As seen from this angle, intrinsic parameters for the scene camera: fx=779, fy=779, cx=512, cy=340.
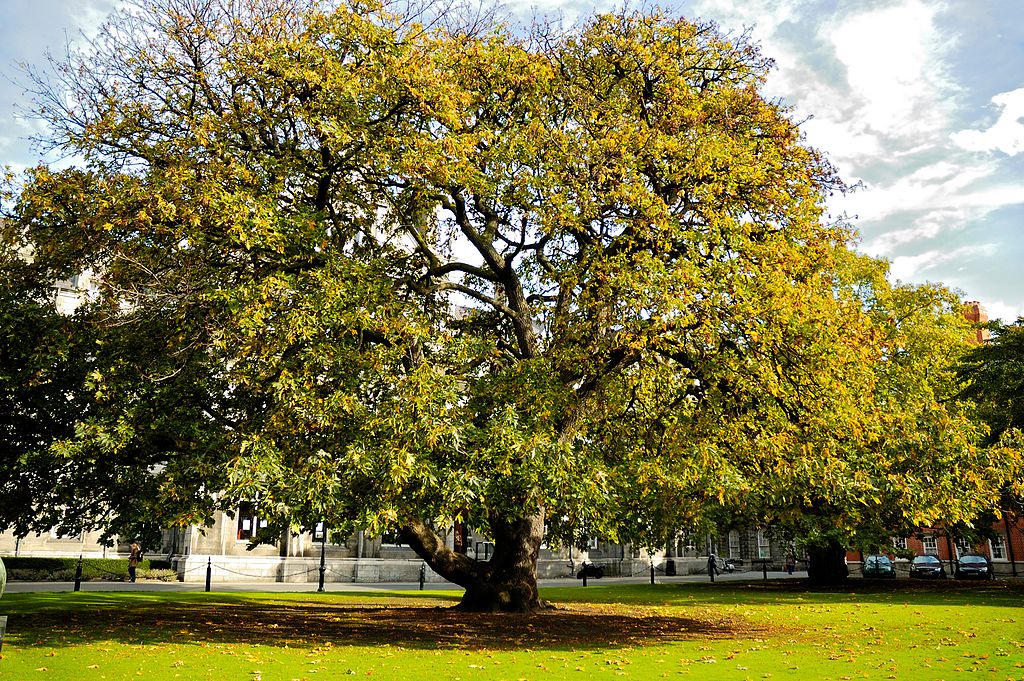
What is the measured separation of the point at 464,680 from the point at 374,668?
5.31 feet

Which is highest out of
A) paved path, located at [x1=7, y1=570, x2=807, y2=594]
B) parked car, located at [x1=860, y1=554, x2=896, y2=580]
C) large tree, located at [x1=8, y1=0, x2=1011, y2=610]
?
large tree, located at [x1=8, y1=0, x2=1011, y2=610]

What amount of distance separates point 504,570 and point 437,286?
23.0 ft

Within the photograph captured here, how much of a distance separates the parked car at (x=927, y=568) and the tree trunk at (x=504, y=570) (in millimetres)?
37761

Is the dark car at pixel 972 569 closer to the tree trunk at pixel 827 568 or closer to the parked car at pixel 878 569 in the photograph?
the parked car at pixel 878 569

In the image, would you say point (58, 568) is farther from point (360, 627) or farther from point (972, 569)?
point (972, 569)

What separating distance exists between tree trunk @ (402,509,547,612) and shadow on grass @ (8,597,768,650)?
0.54 meters

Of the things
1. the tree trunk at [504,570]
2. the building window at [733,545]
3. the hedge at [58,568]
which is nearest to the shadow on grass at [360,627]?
the tree trunk at [504,570]

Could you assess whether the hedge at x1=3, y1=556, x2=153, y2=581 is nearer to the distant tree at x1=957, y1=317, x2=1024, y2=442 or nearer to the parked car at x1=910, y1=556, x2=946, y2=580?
the distant tree at x1=957, y1=317, x2=1024, y2=442

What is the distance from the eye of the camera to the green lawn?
10.7 metres

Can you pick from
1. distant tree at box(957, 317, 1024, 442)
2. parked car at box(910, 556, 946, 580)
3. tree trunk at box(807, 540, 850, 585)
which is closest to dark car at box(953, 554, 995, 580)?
parked car at box(910, 556, 946, 580)

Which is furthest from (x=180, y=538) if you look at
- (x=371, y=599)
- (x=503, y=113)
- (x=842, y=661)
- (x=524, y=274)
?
(x=842, y=661)

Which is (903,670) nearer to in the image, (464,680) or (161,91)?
(464,680)

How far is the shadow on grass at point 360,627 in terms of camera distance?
13.7m

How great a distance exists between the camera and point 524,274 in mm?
19875
